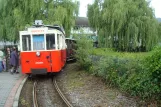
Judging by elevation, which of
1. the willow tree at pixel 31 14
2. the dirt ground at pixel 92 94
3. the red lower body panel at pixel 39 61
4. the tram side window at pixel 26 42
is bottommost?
the dirt ground at pixel 92 94

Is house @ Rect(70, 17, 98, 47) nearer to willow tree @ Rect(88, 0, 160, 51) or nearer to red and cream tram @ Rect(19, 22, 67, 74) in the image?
willow tree @ Rect(88, 0, 160, 51)

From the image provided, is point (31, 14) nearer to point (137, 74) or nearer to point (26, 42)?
point (26, 42)

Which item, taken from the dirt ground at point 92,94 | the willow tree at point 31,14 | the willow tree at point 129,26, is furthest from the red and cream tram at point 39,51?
the willow tree at point 129,26

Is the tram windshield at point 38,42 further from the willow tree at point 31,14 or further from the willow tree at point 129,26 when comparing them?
the willow tree at point 129,26

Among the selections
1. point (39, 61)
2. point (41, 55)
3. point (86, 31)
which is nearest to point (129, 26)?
point (86, 31)

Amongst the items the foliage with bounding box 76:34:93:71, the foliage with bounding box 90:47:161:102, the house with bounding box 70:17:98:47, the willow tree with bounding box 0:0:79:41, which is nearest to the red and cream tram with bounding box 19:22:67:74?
the foliage with bounding box 76:34:93:71

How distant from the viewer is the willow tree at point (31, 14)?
28.0 metres

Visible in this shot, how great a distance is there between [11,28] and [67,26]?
5.03 metres

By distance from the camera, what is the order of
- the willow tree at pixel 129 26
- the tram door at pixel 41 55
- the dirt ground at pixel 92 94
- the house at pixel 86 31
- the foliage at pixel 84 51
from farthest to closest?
1. the willow tree at pixel 129 26
2. the house at pixel 86 31
3. the foliage at pixel 84 51
4. the tram door at pixel 41 55
5. the dirt ground at pixel 92 94

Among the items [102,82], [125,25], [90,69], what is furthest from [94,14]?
[102,82]

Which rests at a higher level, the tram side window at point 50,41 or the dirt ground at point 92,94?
the tram side window at point 50,41

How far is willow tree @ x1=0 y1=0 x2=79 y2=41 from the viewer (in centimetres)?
2802

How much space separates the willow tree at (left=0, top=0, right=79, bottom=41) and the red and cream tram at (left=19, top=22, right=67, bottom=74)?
9.72 m

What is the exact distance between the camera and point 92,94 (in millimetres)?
13289
